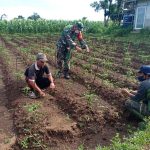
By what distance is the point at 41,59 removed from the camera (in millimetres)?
8078

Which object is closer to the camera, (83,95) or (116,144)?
(116,144)

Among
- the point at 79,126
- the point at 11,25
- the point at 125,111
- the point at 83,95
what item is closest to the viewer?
the point at 79,126

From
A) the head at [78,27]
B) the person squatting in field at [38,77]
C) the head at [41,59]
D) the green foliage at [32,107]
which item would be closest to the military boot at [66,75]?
the head at [78,27]

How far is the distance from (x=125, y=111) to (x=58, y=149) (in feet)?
6.98

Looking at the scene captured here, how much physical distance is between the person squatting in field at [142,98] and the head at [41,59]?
2058 millimetres

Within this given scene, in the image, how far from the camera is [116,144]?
215 inches

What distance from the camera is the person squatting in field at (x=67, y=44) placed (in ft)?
33.9

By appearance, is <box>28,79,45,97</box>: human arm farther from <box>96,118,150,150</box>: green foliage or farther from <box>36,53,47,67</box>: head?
<box>96,118,150,150</box>: green foliage

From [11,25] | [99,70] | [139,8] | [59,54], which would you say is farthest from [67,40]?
[11,25]

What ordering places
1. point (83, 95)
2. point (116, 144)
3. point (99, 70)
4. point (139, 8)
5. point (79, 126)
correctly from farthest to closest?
1. point (139, 8)
2. point (99, 70)
3. point (83, 95)
4. point (79, 126)
5. point (116, 144)

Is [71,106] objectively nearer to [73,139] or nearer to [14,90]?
[73,139]

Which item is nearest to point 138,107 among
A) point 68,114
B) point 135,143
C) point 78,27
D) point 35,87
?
point 68,114

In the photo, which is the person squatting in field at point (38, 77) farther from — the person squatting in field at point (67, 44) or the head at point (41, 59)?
the person squatting in field at point (67, 44)

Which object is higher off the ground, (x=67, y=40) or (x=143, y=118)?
(x=67, y=40)
